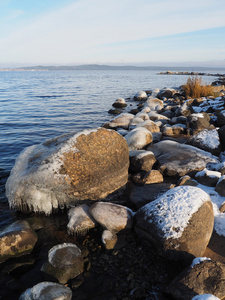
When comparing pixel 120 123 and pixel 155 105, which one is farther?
pixel 155 105

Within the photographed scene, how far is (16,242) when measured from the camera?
3906 mm

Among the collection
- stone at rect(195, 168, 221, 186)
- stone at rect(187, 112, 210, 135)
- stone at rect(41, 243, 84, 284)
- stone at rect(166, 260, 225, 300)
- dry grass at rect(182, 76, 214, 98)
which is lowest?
stone at rect(41, 243, 84, 284)

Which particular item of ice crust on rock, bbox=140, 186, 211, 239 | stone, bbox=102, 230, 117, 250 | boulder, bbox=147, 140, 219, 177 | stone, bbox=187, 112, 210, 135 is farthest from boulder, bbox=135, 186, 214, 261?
stone, bbox=187, 112, 210, 135

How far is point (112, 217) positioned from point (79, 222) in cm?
64

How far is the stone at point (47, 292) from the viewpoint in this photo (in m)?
2.90

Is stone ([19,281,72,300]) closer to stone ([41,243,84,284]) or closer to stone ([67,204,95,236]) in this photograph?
stone ([41,243,84,284])

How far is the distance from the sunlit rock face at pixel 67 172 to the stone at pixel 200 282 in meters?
2.63

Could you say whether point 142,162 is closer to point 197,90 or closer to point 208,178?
point 208,178

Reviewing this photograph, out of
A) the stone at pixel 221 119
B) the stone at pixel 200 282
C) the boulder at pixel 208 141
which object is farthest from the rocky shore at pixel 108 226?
the stone at pixel 221 119

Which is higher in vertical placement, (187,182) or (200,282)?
(187,182)

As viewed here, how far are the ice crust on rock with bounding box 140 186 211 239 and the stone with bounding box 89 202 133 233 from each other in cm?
41

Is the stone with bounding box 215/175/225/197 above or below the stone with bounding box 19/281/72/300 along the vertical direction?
above

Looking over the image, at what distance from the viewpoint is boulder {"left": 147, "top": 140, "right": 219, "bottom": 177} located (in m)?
6.27

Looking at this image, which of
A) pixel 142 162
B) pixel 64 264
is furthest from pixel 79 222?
pixel 142 162
